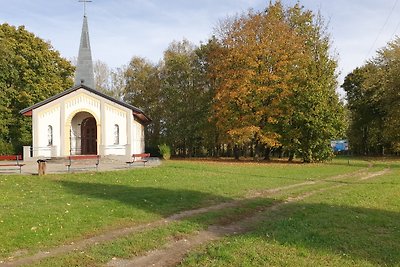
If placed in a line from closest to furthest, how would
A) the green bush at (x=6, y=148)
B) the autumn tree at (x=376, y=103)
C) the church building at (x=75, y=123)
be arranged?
the church building at (x=75, y=123) → the green bush at (x=6, y=148) → the autumn tree at (x=376, y=103)

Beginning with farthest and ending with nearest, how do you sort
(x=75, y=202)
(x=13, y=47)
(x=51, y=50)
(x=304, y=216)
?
(x=51, y=50), (x=13, y=47), (x=75, y=202), (x=304, y=216)

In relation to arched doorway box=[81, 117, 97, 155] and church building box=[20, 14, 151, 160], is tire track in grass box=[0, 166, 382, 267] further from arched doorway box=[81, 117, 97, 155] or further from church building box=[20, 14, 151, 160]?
arched doorway box=[81, 117, 97, 155]

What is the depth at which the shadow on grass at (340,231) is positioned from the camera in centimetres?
748

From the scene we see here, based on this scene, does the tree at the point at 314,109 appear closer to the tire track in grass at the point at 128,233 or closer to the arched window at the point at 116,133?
the arched window at the point at 116,133

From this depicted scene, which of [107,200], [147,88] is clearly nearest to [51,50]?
[147,88]

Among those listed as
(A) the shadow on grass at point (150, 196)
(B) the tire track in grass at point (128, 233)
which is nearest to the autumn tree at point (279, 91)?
(A) the shadow on grass at point (150, 196)

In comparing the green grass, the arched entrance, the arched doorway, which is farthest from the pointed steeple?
the green grass

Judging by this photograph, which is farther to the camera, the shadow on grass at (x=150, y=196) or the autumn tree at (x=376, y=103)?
the autumn tree at (x=376, y=103)

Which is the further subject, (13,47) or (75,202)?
(13,47)

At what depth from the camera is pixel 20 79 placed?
138 feet

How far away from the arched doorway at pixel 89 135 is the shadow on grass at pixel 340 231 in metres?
23.9

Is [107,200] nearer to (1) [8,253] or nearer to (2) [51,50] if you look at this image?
(1) [8,253]

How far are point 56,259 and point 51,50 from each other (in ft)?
143

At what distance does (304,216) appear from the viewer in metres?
10.9
